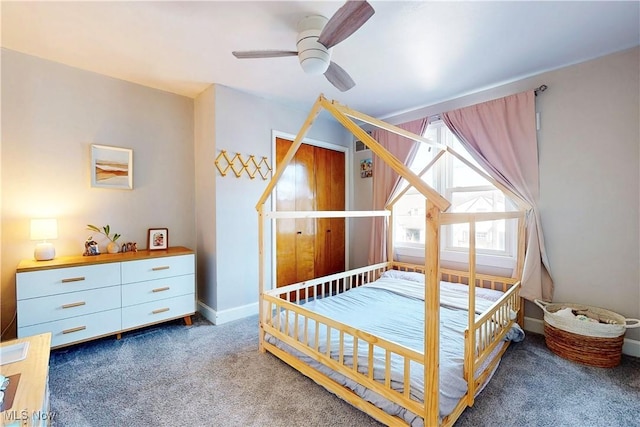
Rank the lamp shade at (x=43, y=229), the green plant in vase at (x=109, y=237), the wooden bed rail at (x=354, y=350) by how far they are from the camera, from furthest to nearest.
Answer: the green plant in vase at (x=109, y=237)
the lamp shade at (x=43, y=229)
the wooden bed rail at (x=354, y=350)

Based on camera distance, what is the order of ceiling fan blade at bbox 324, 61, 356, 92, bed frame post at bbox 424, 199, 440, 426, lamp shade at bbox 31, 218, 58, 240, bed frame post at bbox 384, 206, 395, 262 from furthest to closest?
bed frame post at bbox 384, 206, 395, 262 → lamp shade at bbox 31, 218, 58, 240 → ceiling fan blade at bbox 324, 61, 356, 92 → bed frame post at bbox 424, 199, 440, 426

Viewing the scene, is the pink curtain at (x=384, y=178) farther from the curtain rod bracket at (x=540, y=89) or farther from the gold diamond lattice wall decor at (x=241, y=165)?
the gold diamond lattice wall decor at (x=241, y=165)

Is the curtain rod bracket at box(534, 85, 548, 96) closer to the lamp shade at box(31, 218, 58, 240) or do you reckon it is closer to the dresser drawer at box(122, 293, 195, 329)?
the dresser drawer at box(122, 293, 195, 329)

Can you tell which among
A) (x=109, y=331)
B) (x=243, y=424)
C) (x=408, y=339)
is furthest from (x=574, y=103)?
(x=109, y=331)

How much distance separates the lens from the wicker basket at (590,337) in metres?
1.99

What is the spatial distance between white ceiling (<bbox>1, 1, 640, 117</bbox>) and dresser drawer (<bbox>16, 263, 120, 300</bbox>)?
176cm

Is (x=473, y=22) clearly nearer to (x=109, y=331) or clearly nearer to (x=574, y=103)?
(x=574, y=103)

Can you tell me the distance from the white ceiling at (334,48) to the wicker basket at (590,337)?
2.10 m

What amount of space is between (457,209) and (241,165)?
2.48m

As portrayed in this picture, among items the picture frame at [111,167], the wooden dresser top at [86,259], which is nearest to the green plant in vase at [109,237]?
the wooden dresser top at [86,259]

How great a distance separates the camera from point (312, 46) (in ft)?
5.86

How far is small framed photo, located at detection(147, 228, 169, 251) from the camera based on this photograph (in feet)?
9.55

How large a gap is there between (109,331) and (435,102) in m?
3.98

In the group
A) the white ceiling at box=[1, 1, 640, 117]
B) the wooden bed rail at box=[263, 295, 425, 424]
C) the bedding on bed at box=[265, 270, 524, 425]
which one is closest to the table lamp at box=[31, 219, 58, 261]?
the white ceiling at box=[1, 1, 640, 117]
